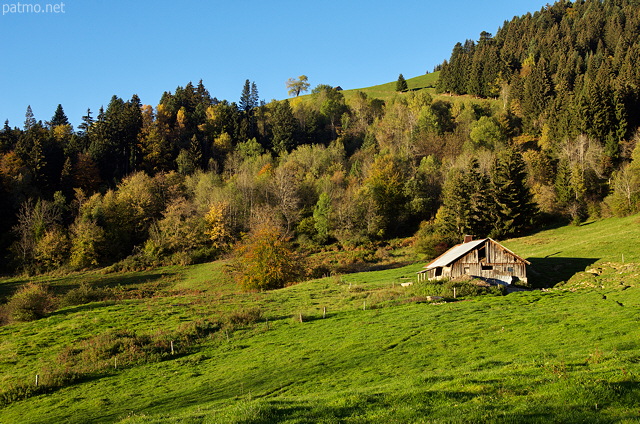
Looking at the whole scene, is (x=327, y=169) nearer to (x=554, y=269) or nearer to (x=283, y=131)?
(x=283, y=131)

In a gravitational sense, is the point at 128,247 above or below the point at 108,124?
below

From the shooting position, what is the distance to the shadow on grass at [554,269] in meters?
44.2

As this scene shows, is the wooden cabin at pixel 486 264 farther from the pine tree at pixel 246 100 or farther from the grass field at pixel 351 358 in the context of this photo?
the pine tree at pixel 246 100

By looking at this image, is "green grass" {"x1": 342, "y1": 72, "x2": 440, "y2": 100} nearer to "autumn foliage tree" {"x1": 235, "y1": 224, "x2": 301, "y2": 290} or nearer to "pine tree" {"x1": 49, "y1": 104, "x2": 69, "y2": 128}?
"pine tree" {"x1": 49, "y1": 104, "x2": 69, "y2": 128}

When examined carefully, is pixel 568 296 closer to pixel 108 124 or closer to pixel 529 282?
pixel 529 282

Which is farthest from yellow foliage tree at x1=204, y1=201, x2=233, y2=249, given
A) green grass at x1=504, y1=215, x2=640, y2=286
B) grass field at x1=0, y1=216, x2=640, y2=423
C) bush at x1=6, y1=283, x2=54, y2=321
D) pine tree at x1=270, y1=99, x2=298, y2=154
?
green grass at x1=504, y1=215, x2=640, y2=286

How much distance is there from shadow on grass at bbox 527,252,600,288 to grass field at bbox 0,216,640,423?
0.90 meters

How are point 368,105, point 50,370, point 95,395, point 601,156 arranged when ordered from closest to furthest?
point 95,395, point 50,370, point 601,156, point 368,105

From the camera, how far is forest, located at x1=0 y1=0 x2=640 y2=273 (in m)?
73.9

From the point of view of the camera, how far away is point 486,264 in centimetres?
4794

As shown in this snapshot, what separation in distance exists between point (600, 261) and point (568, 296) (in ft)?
46.9

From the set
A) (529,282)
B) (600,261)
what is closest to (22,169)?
(529,282)

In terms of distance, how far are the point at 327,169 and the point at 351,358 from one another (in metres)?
80.5

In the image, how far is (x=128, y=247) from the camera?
271 ft
